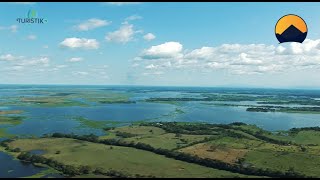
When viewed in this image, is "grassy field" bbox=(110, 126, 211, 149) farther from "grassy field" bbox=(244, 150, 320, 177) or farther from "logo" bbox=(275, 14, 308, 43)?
"logo" bbox=(275, 14, 308, 43)

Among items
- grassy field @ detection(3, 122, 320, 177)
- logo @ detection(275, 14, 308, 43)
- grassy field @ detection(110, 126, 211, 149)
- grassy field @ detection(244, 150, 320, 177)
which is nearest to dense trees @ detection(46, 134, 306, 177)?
grassy field @ detection(3, 122, 320, 177)

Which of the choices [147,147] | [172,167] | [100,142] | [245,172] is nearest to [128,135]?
[100,142]

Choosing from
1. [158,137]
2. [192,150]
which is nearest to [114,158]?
[192,150]

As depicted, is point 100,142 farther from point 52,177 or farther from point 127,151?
point 52,177

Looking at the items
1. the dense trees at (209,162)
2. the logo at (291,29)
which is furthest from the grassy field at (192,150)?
the logo at (291,29)

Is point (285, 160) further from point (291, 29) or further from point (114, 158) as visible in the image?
point (291, 29)

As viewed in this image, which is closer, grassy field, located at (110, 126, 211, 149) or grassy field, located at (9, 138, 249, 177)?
grassy field, located at (9, 138, 249, 177)

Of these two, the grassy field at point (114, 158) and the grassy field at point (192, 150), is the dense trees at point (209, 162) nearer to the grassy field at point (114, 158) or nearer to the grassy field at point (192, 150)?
the grassy field at point (192, 150)
